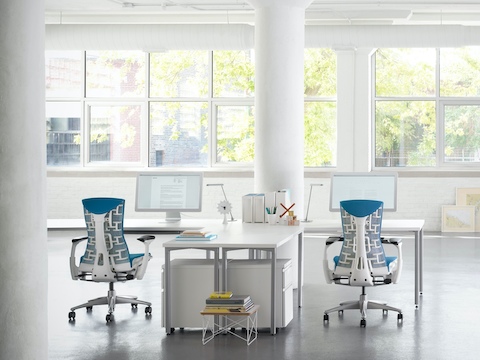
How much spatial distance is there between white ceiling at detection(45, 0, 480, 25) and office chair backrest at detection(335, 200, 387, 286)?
614cm

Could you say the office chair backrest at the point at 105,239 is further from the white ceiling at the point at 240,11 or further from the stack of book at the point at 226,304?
the white ceiling at the point at 240,11

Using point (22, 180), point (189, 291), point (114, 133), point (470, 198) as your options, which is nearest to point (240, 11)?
point (114, 133)

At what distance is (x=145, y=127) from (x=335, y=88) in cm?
333

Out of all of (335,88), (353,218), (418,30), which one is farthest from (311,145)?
(353,218)

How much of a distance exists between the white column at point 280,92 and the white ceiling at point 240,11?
3.51 meters

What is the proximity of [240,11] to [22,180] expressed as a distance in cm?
971

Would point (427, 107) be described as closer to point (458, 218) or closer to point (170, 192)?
point (458, 218)

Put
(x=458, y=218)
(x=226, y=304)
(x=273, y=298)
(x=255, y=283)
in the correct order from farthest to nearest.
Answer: (x=458, y=218) → (x=255, y=283) → (x=273, y=298) → (x=226, y=304)

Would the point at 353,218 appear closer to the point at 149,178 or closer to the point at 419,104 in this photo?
the point at 149,178

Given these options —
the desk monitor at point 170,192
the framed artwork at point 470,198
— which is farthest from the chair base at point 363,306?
the framed artwork at point 470,198

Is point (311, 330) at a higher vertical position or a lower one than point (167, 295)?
lower

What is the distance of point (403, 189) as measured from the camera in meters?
14.8

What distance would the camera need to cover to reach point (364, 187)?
8.36m

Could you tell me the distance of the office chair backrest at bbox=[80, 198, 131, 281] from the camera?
6867 millimetres
